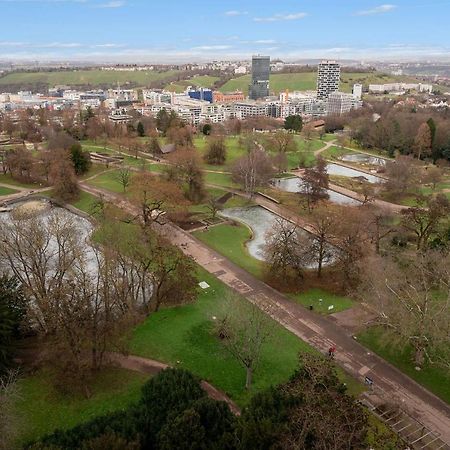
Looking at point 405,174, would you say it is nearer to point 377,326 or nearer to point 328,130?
point 377,326

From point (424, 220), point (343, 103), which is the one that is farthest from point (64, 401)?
point (343, 103)

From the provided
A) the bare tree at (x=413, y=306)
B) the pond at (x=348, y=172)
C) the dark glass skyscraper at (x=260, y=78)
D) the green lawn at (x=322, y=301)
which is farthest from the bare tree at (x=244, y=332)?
the dark glass skyscraper at (x=260, y=78)

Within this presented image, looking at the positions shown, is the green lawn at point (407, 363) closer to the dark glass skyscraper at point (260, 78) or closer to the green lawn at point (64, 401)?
the green lawn at point (64, 401)

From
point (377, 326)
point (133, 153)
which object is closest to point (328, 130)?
point (133, 153)

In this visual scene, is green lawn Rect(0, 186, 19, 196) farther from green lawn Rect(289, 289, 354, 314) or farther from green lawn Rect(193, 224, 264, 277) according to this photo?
green lawn Rect(289, 289, 354, 314)

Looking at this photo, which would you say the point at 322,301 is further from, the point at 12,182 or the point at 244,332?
the point at 12,182

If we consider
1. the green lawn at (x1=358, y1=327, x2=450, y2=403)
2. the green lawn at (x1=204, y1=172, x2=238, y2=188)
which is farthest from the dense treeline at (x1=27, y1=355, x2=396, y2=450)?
the green lawn at (x1=204, y1=172, x2=238, y2=188)
